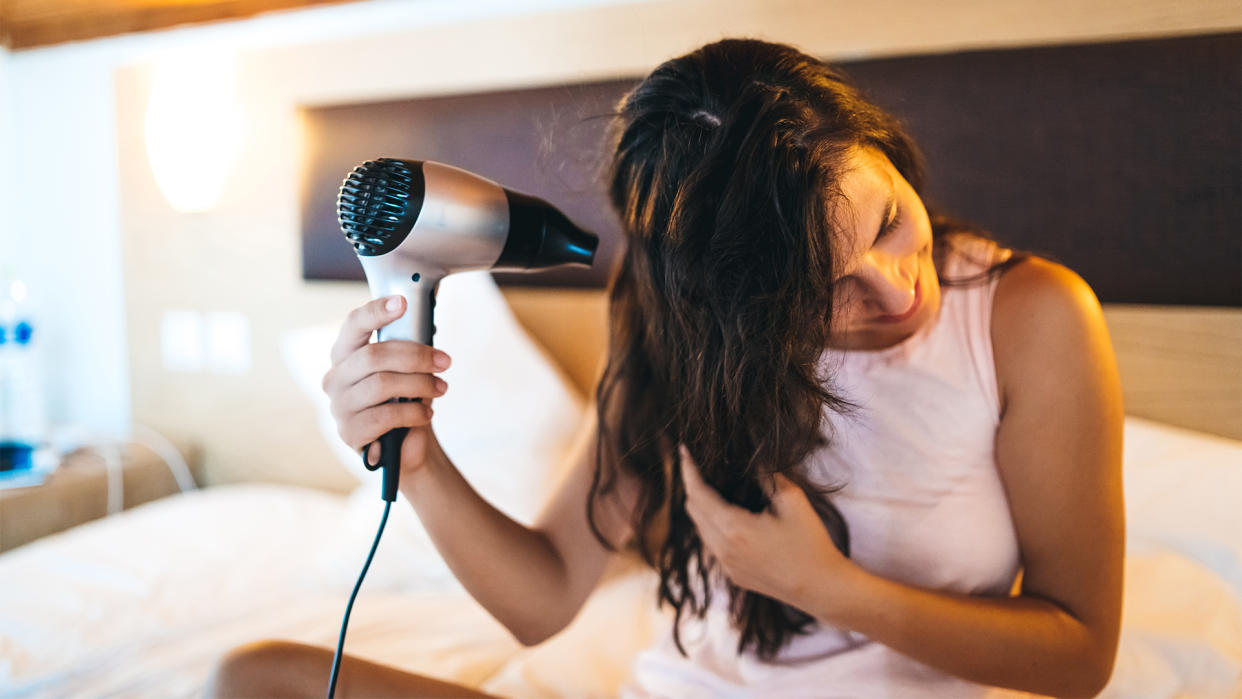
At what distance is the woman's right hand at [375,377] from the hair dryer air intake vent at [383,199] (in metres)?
0.05

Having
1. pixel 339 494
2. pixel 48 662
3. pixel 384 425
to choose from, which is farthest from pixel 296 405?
pixel 384 425

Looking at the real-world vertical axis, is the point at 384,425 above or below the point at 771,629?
above

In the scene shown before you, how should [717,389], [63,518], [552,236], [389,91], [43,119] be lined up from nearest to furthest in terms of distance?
[717,389], [552,236], [389,91], [63,518], [43,119]

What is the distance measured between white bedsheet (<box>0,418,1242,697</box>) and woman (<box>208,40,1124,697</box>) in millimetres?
159

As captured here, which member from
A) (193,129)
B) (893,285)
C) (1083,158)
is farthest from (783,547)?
(193,129)

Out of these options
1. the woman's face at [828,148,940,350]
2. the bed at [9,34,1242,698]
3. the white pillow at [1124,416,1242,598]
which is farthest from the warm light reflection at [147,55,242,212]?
the white pillow at [1124,416,1242,598]

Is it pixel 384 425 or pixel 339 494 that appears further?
pixel 339 494

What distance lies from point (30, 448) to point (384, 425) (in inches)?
40.8

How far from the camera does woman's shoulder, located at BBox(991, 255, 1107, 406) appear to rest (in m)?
0.56

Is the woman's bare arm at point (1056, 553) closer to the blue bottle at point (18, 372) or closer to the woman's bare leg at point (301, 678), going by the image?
the woman's bare leg at point (301, 678)

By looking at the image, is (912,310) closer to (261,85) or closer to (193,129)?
(261,85)

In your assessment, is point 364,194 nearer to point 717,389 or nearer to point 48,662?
point 717,389

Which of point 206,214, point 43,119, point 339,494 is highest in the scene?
point 43,119

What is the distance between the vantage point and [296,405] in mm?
1435
